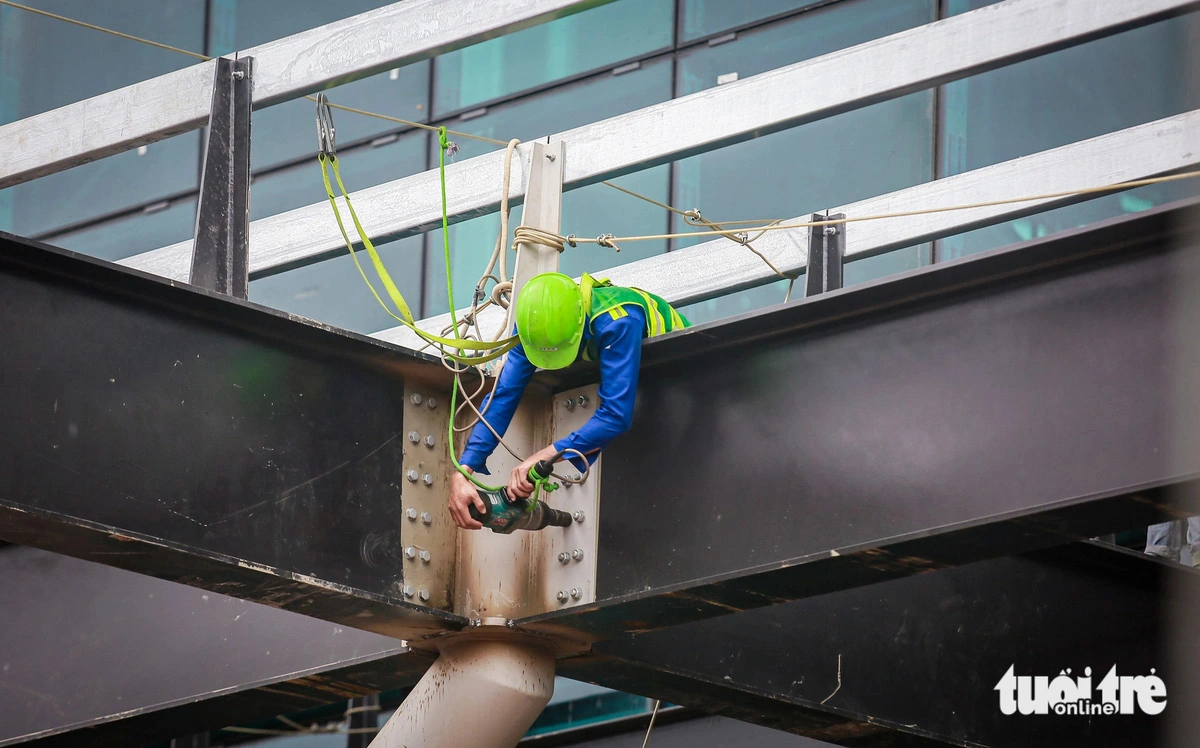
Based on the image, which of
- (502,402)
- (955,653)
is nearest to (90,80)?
(502,402)

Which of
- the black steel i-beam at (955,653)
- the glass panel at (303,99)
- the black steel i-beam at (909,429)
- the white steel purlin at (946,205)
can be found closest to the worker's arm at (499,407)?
the black steel i-beam at (909,429)

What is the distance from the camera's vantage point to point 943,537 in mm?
5988

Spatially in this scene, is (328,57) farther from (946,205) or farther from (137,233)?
(137,233)

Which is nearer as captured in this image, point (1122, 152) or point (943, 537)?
point (943, 537)

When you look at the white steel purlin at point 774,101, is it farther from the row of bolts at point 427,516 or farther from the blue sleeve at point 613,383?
the blue sleeve at point 613,383

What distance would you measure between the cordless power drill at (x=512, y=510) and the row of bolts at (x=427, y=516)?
0.25 meters

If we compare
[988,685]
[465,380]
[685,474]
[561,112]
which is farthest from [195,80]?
[561,112]

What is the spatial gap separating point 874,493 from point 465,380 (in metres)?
2.01

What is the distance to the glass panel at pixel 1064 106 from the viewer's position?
11211 millimetres

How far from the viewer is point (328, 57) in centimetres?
1027

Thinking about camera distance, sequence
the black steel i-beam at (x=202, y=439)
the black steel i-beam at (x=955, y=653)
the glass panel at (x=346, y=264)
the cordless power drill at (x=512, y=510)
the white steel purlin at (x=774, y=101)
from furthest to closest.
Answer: the glass panel at (x=346, y=264), the white steel purlin at (x=774, y=101), the black steel i-beam at (x=955, y=653), the cordless power drill at (x=512, y=510), the black steel i-beam at (x=202, y=439)

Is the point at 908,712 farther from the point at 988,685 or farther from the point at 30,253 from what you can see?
the point at 30,253

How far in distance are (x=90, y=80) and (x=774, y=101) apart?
979cm

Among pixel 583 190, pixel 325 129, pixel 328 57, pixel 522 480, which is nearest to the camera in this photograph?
pixel 522 480
